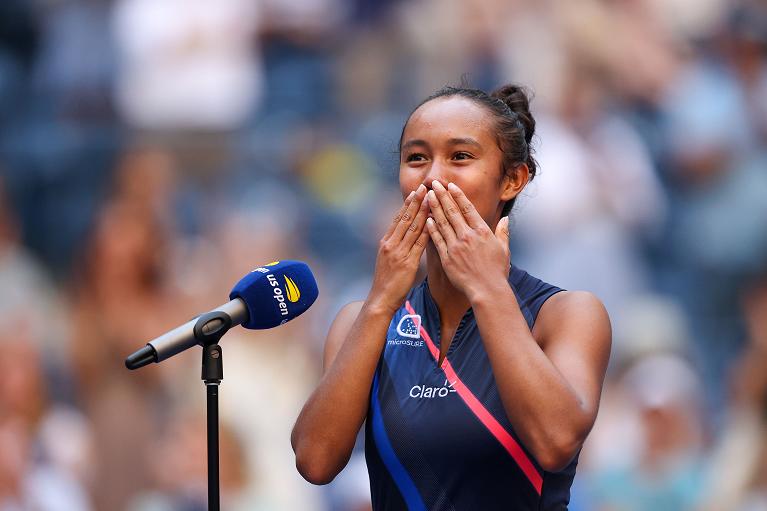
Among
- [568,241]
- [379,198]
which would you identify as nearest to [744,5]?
[568,241]

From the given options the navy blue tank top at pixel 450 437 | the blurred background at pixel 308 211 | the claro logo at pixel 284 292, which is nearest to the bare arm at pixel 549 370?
the navy blue tank top at pixel 450 437

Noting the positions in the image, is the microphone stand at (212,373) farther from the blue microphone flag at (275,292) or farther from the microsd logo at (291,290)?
the microsd logo at (291,290)

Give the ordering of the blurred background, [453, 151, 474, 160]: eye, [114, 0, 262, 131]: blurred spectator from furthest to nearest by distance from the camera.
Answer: [114, 0, 262, 131]: blurred spectator < the blurred background < [453, 151, 474, 160]: eye

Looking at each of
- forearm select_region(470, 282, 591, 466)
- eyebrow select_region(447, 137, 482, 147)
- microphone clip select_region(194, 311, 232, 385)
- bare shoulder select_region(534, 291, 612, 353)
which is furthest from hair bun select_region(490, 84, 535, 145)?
microphone clip select_region(194, 311, 232, 385)

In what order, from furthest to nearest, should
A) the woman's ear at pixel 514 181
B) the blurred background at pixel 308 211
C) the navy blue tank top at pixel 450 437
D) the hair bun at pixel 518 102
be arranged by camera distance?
1. the blurred background at pixel 308 211
2. the hair bun at pixel 518 102
3. the woman's ear at pixel 514 181
4. the navy blue tank top at pixel 450 437

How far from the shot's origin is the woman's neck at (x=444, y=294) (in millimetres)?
2926

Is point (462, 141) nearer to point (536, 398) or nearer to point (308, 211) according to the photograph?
point (536, 398)

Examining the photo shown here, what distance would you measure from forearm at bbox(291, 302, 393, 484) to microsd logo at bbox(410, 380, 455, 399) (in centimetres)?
11

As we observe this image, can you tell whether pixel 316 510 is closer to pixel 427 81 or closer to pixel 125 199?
pixel 125 199

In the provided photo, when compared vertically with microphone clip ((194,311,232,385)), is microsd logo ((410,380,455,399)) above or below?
below

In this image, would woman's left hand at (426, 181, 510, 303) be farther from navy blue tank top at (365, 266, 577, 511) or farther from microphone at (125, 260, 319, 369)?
microphone at (125, 260, 319, 369)

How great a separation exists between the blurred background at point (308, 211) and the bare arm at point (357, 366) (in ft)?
11.8

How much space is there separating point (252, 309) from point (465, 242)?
51 cm

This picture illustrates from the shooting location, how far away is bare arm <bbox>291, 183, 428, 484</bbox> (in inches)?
109
